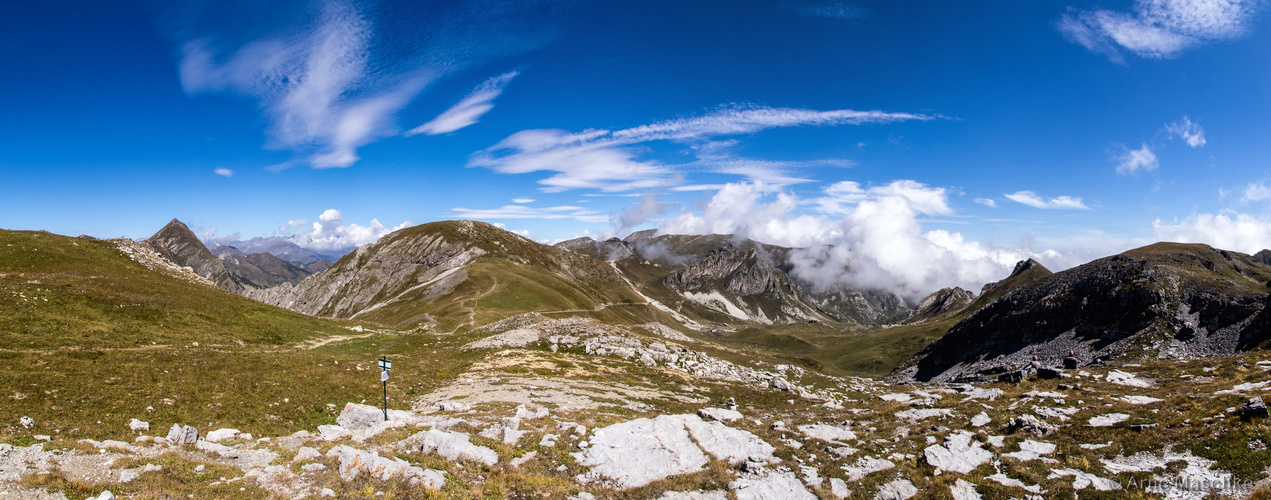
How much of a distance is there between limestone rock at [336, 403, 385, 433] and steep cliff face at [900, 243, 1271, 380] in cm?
6008

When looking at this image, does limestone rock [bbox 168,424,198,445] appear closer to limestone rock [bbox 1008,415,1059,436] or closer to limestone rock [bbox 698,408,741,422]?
limestone rock [bbox 698,408,741,422]

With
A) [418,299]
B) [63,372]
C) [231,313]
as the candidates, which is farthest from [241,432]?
[418,299]

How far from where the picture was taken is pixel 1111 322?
88.4 meters

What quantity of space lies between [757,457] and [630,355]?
1488 inches

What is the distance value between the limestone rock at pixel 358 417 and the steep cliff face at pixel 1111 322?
6008 centimetres

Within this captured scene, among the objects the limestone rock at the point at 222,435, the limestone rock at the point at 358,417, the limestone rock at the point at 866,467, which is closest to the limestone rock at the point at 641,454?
the limestone rock at the point at 866,467

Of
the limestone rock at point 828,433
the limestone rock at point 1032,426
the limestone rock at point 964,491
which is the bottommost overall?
the limestone rock at point 828,433

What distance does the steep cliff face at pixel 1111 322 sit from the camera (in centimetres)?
6906

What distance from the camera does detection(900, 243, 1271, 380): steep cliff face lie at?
69.1m

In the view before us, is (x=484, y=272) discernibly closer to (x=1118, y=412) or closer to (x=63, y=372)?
(x=63, y=372)

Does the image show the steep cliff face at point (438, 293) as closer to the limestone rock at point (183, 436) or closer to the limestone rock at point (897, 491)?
the limestone rock at point (183, 436)

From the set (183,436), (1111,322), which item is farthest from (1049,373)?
(1111,322)

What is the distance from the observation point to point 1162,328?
75.6m

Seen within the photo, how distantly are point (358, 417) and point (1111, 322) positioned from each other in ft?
408
